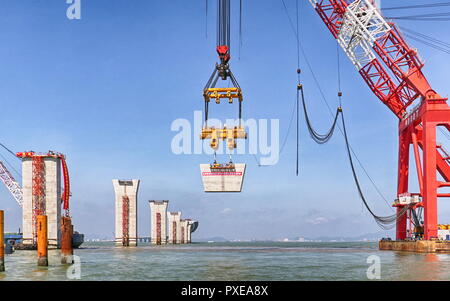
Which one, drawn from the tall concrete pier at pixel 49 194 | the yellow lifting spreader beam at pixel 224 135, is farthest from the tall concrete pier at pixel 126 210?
the yellow lifting spreader beam at pixel 224 135

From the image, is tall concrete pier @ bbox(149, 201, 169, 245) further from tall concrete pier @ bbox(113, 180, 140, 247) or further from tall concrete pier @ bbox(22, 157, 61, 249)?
tall concrete pier @ bbox(22, 157, 61, 249)

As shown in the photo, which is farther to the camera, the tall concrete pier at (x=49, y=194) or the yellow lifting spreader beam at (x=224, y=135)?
the tall concrete pier at (x=49, y=194)

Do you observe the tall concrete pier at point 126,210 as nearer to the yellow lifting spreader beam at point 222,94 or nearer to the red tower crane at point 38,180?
the red tower crane at point 38,180

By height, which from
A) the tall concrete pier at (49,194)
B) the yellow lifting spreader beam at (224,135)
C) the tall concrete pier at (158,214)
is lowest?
the tall concrete pier at (158,214)

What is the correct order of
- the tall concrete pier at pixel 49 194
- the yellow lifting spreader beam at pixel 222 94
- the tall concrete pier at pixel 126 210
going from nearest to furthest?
the yellow lifting spreader beam at pixel 222 94, the tall concrete pier at pixel 49 194, the tall concrete pier at pixel 126 210

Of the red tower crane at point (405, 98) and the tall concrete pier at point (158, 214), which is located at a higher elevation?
the red tower crane at point (405, 98)

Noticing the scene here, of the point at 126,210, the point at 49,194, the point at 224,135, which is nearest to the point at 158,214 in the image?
the point at 126,210

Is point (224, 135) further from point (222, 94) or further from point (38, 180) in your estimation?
point (38, 180)
